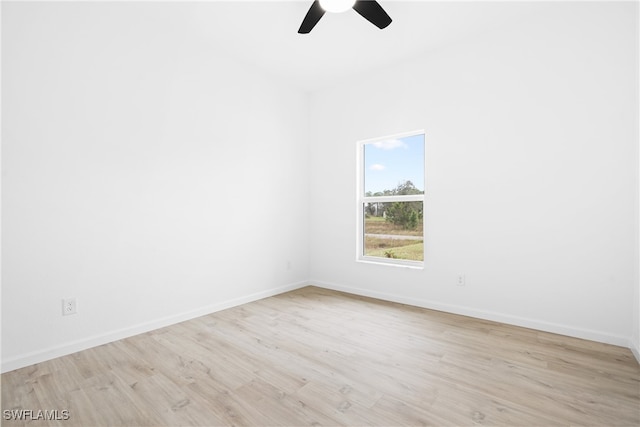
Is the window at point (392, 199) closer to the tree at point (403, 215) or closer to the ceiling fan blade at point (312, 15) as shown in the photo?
the tree at point (403, 215)

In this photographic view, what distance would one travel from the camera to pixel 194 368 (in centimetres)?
207

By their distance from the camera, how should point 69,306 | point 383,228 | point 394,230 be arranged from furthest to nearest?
point 383,228, point 394,230, point 69,306

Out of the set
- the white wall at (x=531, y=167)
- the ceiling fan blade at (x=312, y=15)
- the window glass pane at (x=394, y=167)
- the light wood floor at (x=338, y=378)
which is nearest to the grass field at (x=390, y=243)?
the white wall at (x=531, y=167)

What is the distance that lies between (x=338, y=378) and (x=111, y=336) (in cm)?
188

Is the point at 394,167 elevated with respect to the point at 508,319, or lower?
elevated

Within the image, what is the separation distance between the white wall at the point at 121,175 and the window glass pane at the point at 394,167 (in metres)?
1.33

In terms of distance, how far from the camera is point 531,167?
271 centimetres

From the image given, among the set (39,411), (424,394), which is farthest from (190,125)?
(424,394)

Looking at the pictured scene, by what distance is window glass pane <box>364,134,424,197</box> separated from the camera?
3541 mm

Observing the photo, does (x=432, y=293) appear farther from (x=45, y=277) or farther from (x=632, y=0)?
(x=45, y=277)

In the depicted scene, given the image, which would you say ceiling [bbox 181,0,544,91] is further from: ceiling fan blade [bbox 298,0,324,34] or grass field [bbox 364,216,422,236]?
grass field [bbox 364,216,422,236]

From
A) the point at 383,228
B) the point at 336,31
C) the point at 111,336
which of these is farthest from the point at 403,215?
the point at 111,336

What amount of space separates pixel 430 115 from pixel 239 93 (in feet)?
6.96

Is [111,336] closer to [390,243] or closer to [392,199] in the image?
[390,243]
